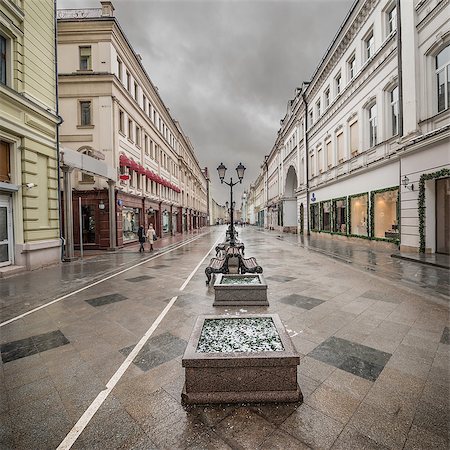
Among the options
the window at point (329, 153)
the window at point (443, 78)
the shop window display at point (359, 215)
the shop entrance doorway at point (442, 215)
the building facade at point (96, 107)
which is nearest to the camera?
the window at point (443, 78)

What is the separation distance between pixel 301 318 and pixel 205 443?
3193 mm

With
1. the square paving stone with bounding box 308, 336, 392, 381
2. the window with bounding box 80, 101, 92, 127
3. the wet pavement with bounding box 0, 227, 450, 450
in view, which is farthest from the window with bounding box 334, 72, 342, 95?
the square paving stone with bounding box 308, 336, 392, 381

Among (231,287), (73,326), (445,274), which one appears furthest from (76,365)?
(445,274)

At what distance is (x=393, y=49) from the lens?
43.6 feet

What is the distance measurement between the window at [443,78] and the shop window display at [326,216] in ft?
39.6

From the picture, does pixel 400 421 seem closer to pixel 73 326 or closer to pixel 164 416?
pixel 164 416

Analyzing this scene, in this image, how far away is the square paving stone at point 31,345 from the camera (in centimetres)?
374

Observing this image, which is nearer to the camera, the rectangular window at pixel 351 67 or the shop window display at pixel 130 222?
the rectangular window at pixel 351 67

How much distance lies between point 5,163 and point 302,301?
11668mm

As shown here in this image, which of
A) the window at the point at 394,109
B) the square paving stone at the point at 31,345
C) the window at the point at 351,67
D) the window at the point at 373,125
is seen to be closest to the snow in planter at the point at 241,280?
the square paving stone at the point at 31,345

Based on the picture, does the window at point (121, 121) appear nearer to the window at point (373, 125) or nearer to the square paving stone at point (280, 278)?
the square paving stone at point (280, 278)

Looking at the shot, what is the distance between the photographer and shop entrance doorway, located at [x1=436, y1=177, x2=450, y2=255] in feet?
37.4

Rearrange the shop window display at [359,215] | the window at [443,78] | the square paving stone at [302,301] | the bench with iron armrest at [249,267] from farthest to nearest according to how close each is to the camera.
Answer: the shop window display at [359,215] < the window at [443,78] < the bench with iron armrest at [249,267] < the square paving stone at [302,301]

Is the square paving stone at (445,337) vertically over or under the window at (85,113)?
under
